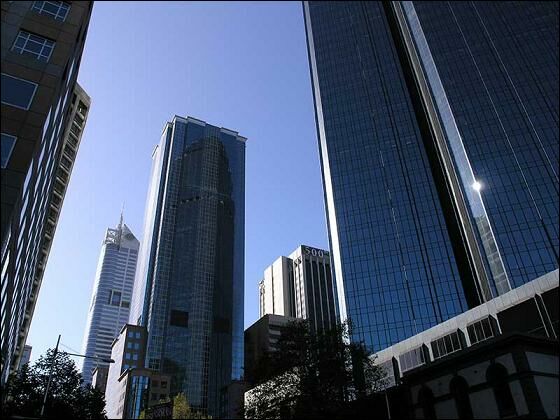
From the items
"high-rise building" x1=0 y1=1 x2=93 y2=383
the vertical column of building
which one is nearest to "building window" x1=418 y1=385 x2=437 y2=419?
"high-rise building" x1=0 y1=1 x2=93 y2=383

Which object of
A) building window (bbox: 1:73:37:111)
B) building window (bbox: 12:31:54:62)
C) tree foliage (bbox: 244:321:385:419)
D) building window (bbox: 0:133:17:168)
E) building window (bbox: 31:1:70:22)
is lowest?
tree foliage (bbox: 244:321:385:419)

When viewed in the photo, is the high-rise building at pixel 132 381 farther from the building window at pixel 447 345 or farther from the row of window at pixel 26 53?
the row of window at pixel 26 53

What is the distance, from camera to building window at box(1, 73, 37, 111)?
29.3 m

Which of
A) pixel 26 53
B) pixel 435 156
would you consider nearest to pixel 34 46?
pixel 26 53

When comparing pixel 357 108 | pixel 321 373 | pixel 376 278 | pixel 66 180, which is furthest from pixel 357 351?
pixel 357 108

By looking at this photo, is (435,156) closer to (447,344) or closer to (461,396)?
(447,344)

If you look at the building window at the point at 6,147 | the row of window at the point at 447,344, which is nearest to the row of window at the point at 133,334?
the row of window at the point at 447,344

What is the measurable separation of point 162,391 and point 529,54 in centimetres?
13829

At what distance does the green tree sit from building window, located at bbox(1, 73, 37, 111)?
23.0 m

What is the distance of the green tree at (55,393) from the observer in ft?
140

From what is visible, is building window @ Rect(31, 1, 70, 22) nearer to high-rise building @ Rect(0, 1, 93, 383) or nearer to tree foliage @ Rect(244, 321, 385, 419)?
high-rise building @ Rect(0, 1, 93, 383)

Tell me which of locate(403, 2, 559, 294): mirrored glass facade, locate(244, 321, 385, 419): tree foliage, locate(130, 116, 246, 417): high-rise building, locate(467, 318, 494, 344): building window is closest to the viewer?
locate(244, 321, 385, 419): tree foliage

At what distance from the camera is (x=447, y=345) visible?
60875 millimetres

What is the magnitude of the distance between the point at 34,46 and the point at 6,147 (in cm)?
821
